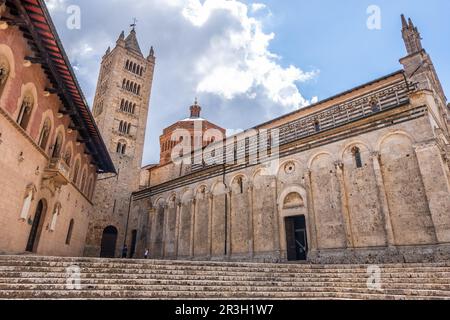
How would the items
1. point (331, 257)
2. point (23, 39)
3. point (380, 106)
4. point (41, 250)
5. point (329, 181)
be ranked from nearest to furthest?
point (23, 39)
point (41, 250)
point (331, 257)
point (329, 181)
point (380, 106)

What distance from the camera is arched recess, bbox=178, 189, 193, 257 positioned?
75.9ft

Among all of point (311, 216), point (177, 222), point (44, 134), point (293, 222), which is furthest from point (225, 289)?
point (177, 222)

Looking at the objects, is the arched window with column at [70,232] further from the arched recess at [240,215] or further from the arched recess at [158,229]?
the arched recess at [240,215]

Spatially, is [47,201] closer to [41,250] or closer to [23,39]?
[41,250]

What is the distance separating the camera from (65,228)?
17.0 metres

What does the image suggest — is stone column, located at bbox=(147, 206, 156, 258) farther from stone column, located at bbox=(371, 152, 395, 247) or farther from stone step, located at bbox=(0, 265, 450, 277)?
stone column, located at bbox=(371, 152, 395, 247)

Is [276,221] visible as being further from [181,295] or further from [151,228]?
[151,228]

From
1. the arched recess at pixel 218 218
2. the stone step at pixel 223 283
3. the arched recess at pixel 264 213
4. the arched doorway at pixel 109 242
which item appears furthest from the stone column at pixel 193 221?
the stone step at pixel 223 283

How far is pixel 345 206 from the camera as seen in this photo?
1500cm

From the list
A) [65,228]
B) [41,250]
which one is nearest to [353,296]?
[41,250]

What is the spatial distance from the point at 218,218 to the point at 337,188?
30.9 feet

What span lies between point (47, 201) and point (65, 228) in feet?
13.1

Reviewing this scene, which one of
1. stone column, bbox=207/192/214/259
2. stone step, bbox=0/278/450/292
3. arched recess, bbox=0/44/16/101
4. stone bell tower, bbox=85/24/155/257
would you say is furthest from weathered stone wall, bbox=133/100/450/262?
arched recess, bbox=0/44/16/101

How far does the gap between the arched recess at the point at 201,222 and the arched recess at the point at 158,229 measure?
4565 mm
